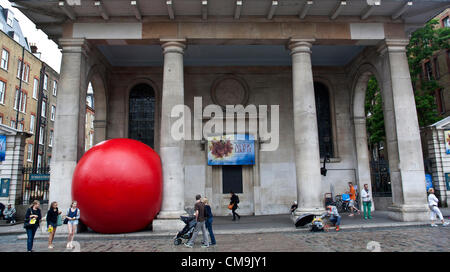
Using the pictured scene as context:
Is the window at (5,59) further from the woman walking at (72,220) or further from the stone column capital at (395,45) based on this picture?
the stone column capital at (395,45)

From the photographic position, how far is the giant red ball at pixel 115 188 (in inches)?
414

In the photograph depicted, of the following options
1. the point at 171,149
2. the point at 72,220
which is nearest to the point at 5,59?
the point at 171,149

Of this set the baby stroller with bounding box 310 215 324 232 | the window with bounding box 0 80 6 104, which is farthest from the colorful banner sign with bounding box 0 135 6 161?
the baby stroller with bounding box 310 215 324 232

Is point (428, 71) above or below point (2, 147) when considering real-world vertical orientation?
above

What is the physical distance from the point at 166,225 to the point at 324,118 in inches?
498

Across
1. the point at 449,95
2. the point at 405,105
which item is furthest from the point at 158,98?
the point at 449,95

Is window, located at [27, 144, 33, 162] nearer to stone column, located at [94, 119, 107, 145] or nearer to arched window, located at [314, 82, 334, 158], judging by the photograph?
stone column, located at [94, 119, 107, 145]

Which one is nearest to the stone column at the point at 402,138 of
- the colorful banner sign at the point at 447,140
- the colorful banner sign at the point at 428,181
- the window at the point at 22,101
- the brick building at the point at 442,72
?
the colorful banner sign at the point at 428,181

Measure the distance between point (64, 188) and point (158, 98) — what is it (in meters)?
8.34

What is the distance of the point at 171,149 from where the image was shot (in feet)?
43.7

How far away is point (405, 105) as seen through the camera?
47.2 ft

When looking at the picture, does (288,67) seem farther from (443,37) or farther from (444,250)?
(443,37)

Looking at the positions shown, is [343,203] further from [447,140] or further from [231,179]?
[447,140]

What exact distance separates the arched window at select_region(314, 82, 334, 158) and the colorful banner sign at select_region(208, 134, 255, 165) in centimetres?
463
